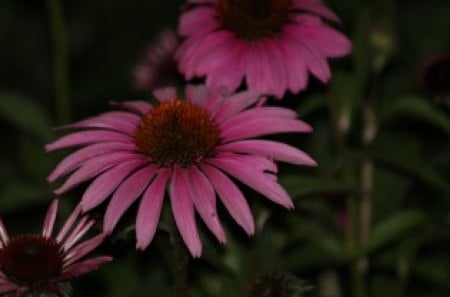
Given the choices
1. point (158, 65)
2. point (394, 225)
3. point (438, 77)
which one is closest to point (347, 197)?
point (394, 225)

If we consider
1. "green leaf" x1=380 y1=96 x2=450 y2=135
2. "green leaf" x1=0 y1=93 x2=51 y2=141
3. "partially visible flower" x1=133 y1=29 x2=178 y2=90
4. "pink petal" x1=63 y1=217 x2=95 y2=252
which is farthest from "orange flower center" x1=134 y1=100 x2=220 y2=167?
"partially visible flower" x1=133 y1=29 x2=178 y2=90

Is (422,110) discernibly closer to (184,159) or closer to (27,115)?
(184,159)

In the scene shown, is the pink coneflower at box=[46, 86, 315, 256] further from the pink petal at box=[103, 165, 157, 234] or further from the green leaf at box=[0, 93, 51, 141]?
the green leaf at box=[0, 93, 51, 141]

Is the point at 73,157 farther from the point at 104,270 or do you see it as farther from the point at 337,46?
the point at 104,270

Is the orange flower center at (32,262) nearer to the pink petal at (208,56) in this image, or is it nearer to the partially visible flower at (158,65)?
the pink petal at (208,56)

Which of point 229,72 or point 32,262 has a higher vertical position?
point 229,72

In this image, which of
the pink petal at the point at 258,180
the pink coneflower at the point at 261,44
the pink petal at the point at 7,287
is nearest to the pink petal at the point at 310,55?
the pink coneflower at the point at 261,44
